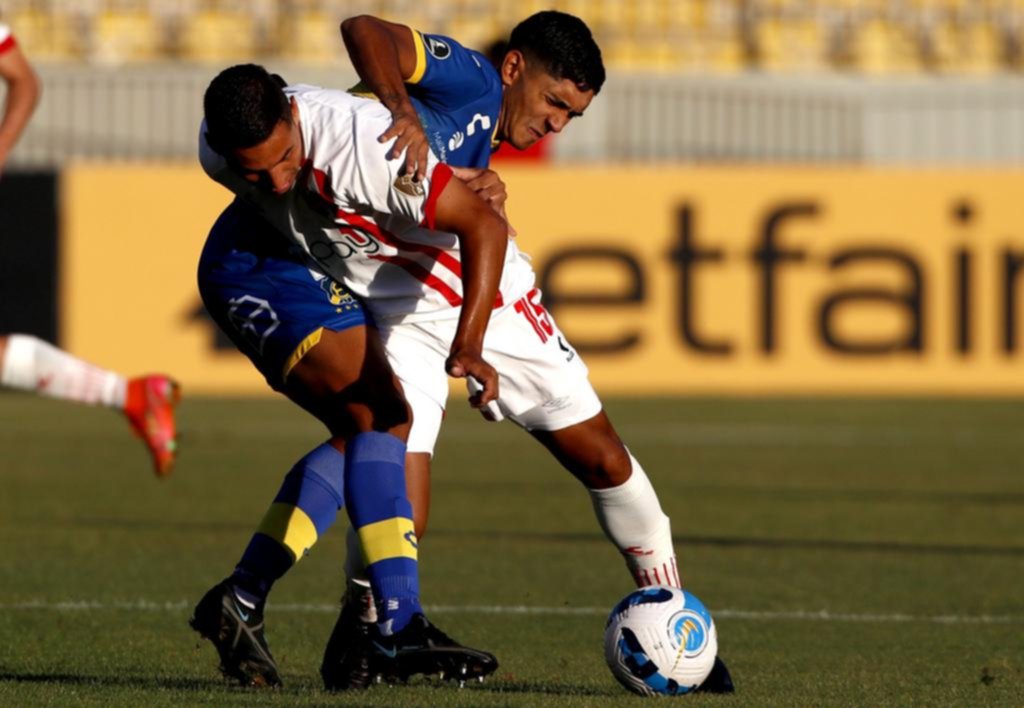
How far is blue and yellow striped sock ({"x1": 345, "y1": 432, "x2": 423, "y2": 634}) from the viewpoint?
16.7 ft

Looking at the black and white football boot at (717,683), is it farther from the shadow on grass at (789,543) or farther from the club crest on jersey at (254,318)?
the shadow on grass at (789,543)

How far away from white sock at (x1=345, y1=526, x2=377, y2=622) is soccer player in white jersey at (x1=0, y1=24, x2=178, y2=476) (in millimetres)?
1273

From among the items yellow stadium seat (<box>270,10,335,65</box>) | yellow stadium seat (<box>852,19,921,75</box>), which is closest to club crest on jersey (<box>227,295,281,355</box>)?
yellow stadium seat (<box>270,10,335,65</box>)

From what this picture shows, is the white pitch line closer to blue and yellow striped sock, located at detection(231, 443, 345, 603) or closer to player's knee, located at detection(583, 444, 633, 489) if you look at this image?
player's knee, located at detection(583, 444, 633, 489)

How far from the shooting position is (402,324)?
18.6ft

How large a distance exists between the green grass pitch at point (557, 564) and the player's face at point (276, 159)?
1.27m

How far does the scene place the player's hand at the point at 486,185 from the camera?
210 inches

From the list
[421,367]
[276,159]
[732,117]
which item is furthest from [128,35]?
[276,159]

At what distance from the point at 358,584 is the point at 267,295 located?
32.3 inches

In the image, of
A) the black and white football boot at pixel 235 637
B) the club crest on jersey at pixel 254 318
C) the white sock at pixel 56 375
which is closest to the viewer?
the black and white football boot at pixel 235 637

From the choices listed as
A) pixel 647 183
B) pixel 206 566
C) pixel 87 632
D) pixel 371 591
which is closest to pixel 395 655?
pixel 371 591

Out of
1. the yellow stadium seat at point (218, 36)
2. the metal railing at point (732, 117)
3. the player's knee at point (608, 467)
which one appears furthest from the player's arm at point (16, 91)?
the yellow stadium seat at point (218, 36)

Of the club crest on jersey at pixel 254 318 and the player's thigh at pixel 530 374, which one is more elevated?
the club crest on jersey at pixel 254 318

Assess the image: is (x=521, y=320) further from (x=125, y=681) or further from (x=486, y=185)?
(x=125, y=681)
